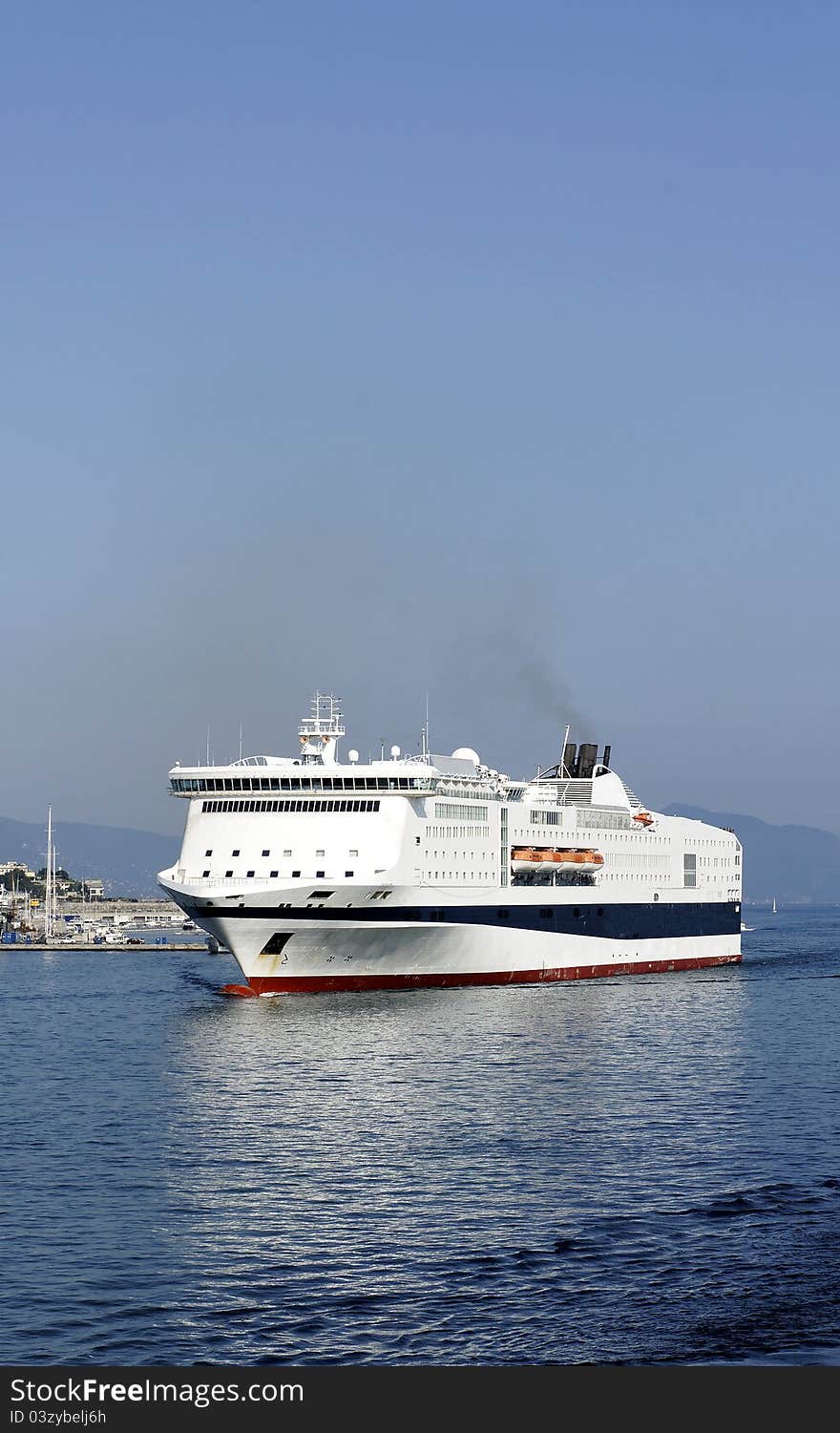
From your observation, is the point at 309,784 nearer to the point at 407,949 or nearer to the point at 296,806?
the point at 296,806

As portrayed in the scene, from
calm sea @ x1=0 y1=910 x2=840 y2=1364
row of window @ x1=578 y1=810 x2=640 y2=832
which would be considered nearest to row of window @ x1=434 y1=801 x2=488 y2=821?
row of window @ x1=578 y1=810 x2=640 y2=832

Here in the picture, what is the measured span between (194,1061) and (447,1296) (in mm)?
30062

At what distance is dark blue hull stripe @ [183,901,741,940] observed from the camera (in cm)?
7312

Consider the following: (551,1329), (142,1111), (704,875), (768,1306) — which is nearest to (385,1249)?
(551,1329)

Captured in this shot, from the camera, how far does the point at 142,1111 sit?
1796 inches

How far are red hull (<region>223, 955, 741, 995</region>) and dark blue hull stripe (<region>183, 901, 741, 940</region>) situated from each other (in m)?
2.16

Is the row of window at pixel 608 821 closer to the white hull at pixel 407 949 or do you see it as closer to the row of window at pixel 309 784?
the white hull at pixel 407 949

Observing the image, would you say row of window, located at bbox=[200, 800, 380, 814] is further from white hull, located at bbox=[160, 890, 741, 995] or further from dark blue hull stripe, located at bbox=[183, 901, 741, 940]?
dark blue hull stripe, located at bbox=[183, 901, 741, 940]

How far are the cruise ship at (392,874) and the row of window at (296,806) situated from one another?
2.7 inches

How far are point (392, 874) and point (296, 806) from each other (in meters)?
5.94

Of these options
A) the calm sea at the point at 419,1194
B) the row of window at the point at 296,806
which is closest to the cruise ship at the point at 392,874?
the row of window at the point at 296,806

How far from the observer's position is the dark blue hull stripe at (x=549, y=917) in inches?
2879

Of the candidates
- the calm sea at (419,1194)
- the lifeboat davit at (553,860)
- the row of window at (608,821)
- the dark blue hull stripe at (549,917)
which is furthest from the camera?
the row of window at (608,821)

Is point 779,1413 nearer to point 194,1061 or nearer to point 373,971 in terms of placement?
point 194,1061
